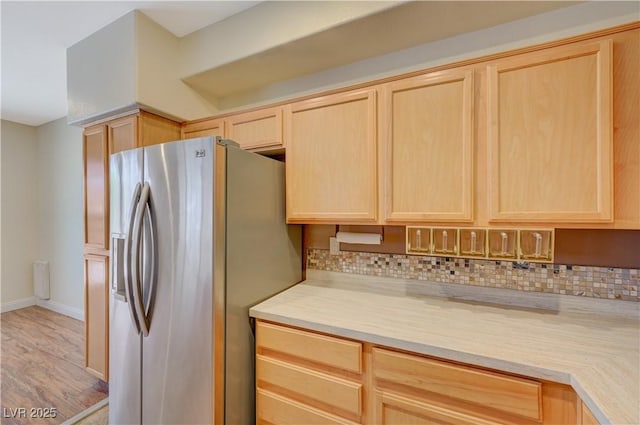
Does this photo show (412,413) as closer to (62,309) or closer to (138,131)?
(138,131)

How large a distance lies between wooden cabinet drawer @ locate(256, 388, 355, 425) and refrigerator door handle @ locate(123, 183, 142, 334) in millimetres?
754

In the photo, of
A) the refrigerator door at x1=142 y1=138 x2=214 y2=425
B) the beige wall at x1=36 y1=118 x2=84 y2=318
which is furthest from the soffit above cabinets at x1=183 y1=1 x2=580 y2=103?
the beige wall at x1=36 y1=118 x2=84 y2=318

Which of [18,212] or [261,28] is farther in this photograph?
[18,212]

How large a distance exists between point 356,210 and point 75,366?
2902 mm

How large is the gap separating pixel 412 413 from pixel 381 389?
0.14 meters

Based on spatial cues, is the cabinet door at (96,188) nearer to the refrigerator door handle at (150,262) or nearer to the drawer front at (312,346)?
the refrigerator door handle at (150,262)

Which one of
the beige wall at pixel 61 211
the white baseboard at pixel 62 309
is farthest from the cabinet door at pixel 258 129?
the white baseboard at pixel 62 309

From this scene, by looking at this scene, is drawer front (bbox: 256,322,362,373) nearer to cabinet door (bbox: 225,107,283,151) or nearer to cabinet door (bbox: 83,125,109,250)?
cabinet door (bbox: 225,107,283,151)

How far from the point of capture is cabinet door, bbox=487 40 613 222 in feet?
3.65

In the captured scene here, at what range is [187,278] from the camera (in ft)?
4.50

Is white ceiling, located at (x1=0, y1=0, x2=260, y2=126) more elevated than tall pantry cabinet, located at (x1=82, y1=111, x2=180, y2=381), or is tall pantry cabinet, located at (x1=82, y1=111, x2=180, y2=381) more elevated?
white ceiling, located at (x1=0, y1=0, x2=260, y2=126)

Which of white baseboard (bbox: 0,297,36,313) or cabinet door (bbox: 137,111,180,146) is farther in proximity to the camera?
white baseboard (bbox: 0,297,36,313)

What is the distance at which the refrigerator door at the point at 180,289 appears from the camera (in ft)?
4.35

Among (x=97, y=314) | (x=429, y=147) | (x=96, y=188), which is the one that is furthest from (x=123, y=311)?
(x=429, y=147)
